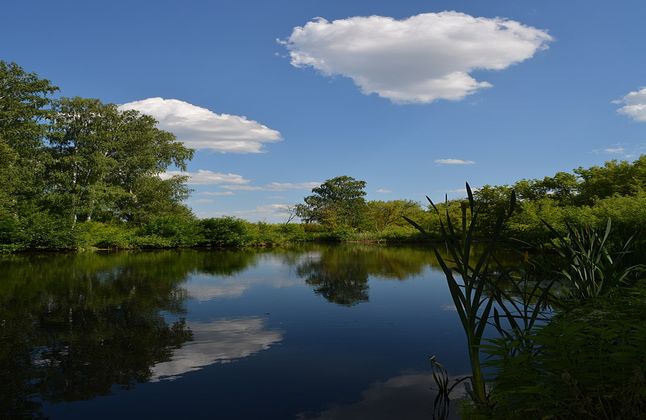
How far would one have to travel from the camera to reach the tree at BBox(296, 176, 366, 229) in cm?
4462

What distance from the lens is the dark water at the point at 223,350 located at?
361 centimetres

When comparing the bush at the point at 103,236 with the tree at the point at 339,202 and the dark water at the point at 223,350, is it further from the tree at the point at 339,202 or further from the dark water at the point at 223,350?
the tree at the point at 339,202

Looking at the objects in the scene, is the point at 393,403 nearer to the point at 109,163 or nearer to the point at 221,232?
the point at 221,232

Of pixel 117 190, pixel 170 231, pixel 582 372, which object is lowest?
pixel 582 372

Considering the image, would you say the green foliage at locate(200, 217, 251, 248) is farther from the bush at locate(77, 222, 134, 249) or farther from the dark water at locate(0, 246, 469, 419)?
the dark water at locate(0, 246, 469, 419)

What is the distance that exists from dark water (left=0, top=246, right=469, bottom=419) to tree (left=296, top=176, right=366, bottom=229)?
3417 centimetres

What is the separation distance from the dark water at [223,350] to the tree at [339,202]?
1345 inches

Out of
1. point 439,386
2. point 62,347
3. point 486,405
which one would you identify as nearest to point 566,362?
point 486,405

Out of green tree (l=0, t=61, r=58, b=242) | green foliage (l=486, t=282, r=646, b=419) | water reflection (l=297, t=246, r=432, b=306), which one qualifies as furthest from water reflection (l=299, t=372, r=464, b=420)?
green tree (l=0, t=61, r=58, b=242)

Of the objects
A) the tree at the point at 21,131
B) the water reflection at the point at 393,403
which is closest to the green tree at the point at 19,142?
the tree at the point at 21,131

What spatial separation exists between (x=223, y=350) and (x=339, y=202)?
40.8 metres

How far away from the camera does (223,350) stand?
5.20m

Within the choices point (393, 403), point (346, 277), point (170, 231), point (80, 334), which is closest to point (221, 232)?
point (170, 231)

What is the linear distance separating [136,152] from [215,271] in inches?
791
